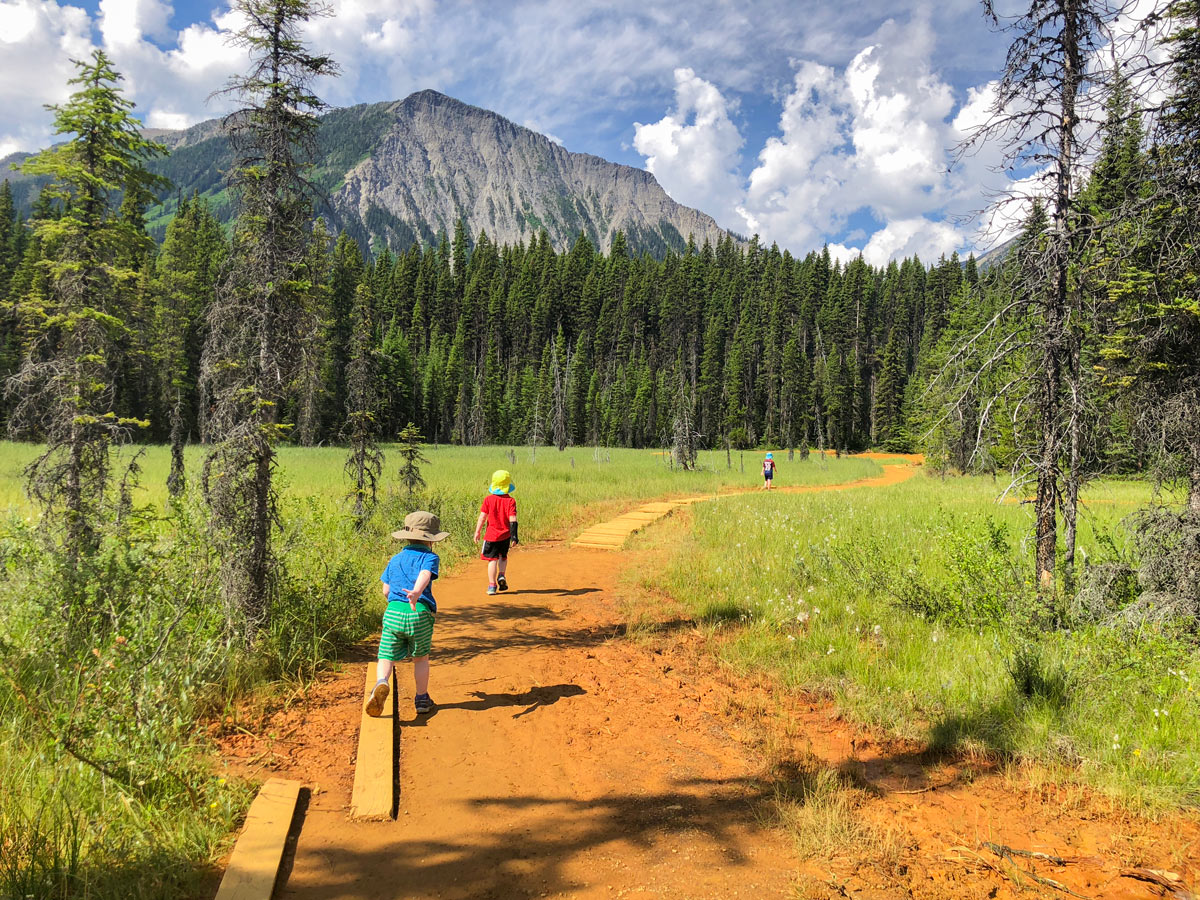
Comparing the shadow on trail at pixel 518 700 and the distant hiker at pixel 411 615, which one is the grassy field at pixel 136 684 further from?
the shadow on trail at pixel 518 700

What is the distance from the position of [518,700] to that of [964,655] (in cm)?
436

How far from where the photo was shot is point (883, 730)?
15.5ft

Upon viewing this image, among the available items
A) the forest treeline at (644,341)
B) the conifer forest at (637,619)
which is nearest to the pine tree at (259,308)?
the conifer forest at (637,619)

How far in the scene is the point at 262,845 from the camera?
308 cm

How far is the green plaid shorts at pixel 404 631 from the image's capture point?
4.89 metres

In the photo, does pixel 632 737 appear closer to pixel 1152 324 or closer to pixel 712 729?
pixel 712 729

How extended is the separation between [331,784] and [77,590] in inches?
126

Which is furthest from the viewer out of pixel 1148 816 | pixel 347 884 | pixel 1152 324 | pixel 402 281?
pixel 402 281

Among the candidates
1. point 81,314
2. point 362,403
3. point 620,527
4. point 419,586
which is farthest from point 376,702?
point 362,403

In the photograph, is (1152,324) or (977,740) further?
(1152,324)

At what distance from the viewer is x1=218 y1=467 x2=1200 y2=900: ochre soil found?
3.03 m

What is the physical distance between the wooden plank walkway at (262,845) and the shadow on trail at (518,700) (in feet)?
4.19

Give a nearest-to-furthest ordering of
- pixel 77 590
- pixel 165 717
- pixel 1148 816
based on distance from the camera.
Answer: pixel 1148 816 → pixel 165 717 → pixel 77 590

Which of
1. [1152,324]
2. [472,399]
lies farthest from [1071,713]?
[472,399]
